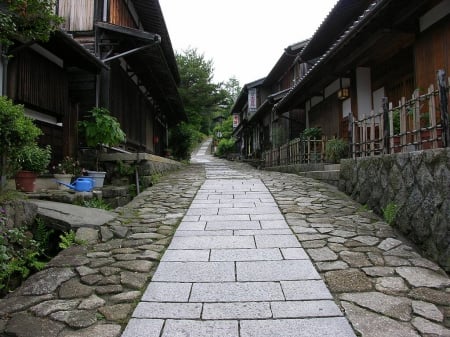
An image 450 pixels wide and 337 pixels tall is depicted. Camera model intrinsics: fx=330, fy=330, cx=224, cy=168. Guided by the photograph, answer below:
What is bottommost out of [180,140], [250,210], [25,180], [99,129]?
[250,210]

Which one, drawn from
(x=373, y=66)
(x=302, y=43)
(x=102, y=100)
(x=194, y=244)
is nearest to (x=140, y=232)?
(x=194, y=244)

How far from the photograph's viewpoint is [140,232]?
5070 millimetres

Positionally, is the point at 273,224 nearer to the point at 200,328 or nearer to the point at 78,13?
the point at 200,328

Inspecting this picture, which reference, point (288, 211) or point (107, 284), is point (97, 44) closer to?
point (288, 211)

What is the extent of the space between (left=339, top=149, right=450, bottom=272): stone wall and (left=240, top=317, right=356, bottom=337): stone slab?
1845 millimetres

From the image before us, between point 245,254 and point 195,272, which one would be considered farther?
point 245,254

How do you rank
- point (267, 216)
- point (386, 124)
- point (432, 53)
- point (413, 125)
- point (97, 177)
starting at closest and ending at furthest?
point (413, 125) → point (386, 124) → point (267, 216) → point (432, 53) → point (97, 177)

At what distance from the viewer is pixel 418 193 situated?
449 cm

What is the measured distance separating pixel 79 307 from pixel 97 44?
860cm

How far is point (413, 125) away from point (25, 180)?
6.84 m

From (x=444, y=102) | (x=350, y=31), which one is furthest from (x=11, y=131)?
(x=350, y=31)

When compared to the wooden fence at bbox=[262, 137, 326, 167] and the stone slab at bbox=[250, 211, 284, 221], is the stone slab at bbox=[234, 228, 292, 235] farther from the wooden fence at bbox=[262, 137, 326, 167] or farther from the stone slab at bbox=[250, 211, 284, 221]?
the wooden fence at bbox=[262, 137, 326, 167]

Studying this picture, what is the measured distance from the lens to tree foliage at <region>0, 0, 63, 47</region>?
392 cm

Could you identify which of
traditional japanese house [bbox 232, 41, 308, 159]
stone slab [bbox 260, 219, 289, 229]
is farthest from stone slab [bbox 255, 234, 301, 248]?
traditional japanese house [bbox 232, 41, 308, 159]
